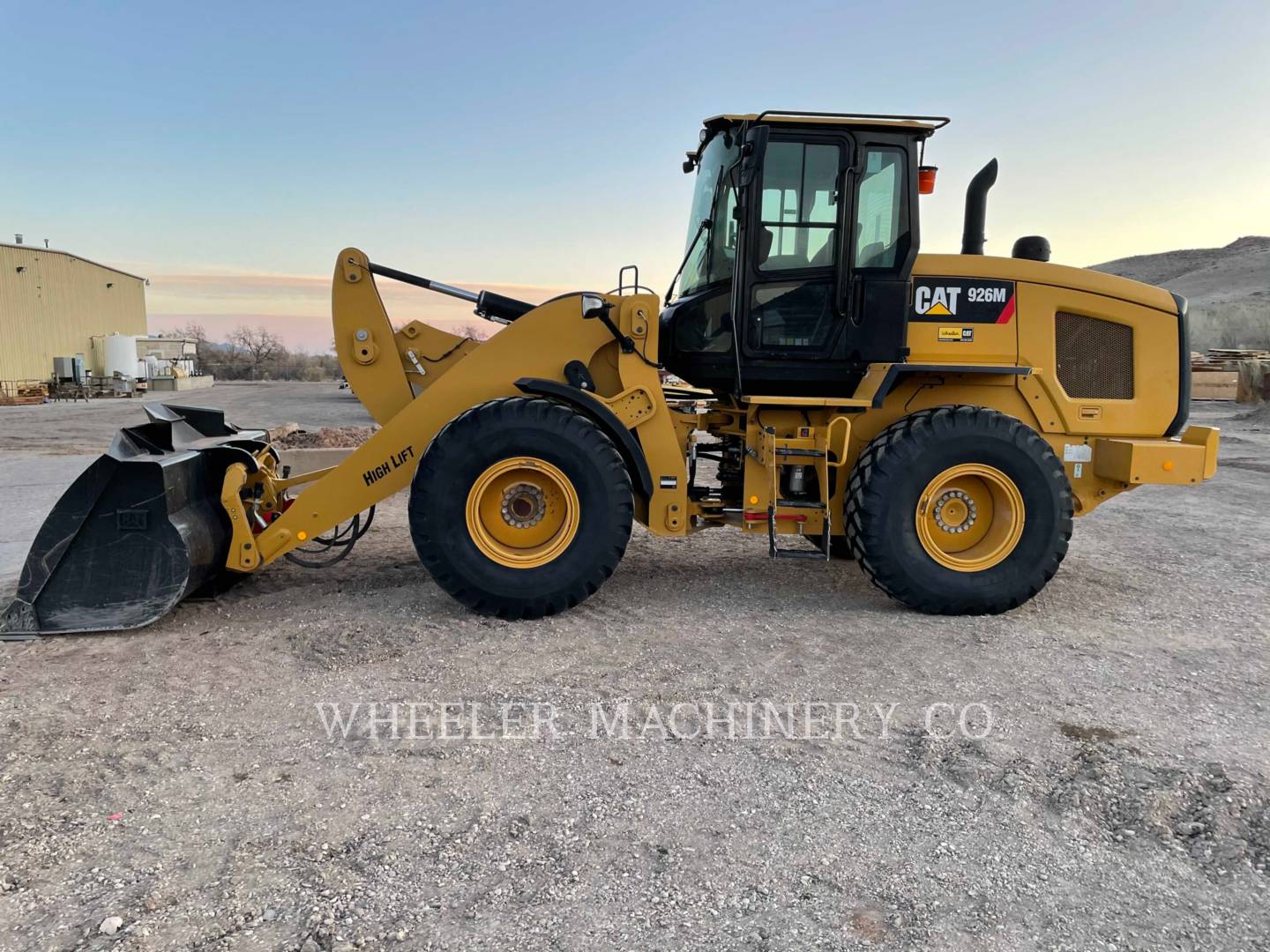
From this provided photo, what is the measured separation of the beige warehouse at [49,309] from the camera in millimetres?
30766

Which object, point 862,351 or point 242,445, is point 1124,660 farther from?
point 242,445

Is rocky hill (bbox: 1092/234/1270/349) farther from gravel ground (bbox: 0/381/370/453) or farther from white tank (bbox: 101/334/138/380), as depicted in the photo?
white tank (bbox: 101/334/138/380)

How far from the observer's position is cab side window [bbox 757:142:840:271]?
189 inches

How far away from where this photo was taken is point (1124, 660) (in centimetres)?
421

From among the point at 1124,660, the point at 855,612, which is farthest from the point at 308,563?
the point at 1124,660

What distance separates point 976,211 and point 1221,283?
6482 centimetres

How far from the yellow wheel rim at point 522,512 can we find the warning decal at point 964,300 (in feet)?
8.05

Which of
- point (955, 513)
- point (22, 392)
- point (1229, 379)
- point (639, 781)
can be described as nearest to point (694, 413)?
point (955, 513)

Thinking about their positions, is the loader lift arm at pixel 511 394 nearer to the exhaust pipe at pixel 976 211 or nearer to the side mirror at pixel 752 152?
→ the side mirror at pixel 752 152

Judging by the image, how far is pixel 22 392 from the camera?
27.8 meters

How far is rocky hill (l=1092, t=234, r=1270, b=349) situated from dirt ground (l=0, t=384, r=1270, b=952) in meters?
40.9

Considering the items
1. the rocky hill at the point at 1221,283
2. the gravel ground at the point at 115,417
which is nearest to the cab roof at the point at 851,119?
the gravel ground at the point at 115,417

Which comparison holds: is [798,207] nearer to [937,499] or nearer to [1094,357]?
[937,499]

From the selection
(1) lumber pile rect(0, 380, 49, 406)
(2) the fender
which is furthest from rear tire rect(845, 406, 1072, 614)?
(1) lumber pile rect(0, 380, 49, 406)
